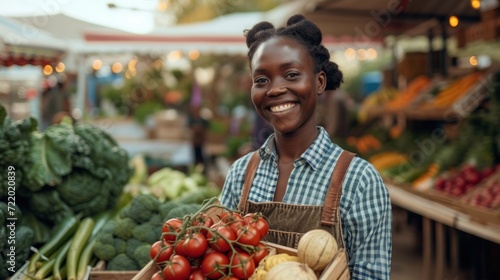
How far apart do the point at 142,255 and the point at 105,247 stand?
26 centimetres

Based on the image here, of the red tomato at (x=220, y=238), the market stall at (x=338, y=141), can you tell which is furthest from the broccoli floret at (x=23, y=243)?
the red tomato at (x=220, y=238)

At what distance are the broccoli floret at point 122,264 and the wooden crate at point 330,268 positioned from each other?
1168 mm

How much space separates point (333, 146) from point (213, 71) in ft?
46.3

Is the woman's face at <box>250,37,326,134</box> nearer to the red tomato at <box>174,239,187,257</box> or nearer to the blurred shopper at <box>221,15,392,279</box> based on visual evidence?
the blurred shopper at <box>221,15,392,279</box>

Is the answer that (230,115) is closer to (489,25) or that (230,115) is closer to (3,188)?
(489,25)

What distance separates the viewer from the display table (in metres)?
4.21

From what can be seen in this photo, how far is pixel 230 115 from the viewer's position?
1369 cm

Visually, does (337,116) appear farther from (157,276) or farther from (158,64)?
(157,276)

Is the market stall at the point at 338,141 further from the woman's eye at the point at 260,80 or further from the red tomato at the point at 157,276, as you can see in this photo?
the woman's eye at the point at 260,80

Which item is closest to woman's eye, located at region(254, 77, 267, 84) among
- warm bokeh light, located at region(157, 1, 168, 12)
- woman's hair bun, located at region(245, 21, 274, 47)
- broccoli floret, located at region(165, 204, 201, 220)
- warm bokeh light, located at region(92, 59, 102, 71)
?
woman's hair bun, located at region(245, 21, 274, 47)

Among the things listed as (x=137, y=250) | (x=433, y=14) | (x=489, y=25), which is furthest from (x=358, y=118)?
(x=137, y=250)

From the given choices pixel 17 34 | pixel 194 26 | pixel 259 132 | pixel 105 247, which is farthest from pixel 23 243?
pixel 194 26

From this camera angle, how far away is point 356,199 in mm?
1933

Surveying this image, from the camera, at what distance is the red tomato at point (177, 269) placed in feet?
5.55
